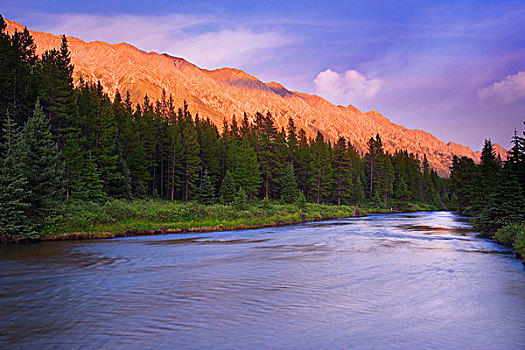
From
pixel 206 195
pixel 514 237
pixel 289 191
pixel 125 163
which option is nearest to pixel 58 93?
pixel 125 163

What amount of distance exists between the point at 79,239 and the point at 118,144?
30.5 meters

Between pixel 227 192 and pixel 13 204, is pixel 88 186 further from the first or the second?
pixel 227 192

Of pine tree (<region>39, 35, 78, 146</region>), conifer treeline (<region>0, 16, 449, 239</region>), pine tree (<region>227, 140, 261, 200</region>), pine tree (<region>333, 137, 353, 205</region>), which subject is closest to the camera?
conifer treeline (<region>0, 16, 449, 239</region>)

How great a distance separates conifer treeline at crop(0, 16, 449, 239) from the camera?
3266 centimetres

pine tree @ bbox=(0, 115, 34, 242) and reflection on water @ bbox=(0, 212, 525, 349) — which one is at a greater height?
pine tree @ bbox=(0, 115, 34, 242)

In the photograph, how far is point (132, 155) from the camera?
195 feet

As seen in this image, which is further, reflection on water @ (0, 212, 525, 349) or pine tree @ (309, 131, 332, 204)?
pine tree @ (309, 131, 332, 204)

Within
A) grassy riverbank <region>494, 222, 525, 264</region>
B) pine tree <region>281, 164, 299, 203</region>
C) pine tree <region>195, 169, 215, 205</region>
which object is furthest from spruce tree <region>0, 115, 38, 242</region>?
pine tree <region>281, 164, 299, 203</region>

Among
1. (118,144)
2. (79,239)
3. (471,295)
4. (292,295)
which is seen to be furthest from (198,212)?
(471,295)

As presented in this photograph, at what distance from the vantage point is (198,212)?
132ft

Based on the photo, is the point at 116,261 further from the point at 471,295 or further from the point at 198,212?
the point at 198,212

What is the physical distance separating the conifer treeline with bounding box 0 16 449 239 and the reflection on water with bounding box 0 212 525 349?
36.7 ft

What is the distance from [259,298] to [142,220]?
81.0ft

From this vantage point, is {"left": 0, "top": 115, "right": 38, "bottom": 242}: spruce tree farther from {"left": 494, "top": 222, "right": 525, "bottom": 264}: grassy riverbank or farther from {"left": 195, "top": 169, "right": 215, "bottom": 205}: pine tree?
{"left": 494, "top": 222, "right": 525, "bottom": 264}: grassy riverbank
